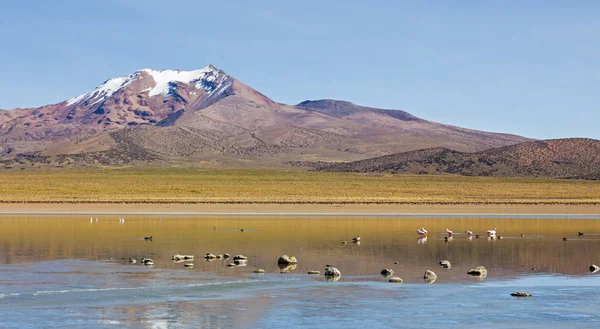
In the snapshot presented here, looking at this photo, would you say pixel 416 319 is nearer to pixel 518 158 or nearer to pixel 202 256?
pixel 202 256

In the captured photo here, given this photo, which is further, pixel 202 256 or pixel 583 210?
pixel 583 210

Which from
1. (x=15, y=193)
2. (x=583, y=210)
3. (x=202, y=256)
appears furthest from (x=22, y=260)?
(x=15, y=193)

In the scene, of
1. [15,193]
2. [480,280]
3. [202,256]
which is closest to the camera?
[480,280]

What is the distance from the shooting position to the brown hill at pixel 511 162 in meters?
166

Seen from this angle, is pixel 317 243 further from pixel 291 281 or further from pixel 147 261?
pixel 291 281

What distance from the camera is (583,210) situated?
248 ft

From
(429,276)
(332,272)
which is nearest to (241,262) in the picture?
(332,272)

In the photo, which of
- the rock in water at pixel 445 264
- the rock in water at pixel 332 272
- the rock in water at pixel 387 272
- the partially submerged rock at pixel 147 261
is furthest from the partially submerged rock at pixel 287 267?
the rock in water at pixel 445 264

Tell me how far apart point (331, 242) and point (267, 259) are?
826 centimetres

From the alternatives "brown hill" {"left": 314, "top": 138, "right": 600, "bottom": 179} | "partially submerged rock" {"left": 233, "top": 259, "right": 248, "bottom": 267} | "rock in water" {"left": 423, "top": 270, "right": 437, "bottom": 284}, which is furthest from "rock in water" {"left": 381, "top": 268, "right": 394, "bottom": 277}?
"brown hill" {"left": 314, "top": 138, "right": 600, "bottom": 179}

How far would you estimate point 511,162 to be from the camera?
175 m

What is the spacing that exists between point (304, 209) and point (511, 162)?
11040 cm

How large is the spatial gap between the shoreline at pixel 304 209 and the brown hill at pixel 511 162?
82010 millimetres

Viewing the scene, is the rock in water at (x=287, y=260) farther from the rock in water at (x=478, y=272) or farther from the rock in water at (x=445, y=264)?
the rock in water at (x=478, y=272)
